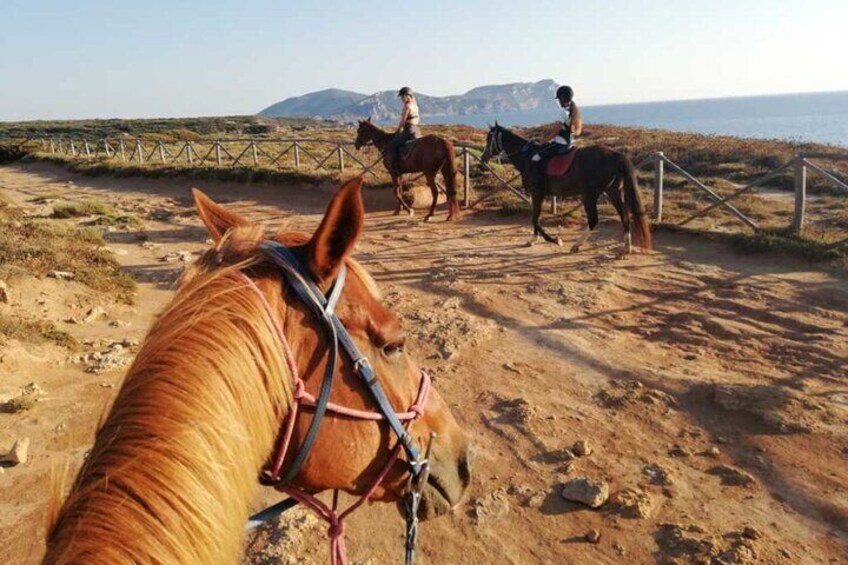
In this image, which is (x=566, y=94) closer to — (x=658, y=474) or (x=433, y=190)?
(x=433, y=190)

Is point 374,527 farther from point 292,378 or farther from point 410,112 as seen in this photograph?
point 410,112

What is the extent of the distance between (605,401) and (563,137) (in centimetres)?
607

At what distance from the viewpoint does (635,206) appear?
8703mm

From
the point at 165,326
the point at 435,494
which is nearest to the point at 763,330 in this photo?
the point at 435,494

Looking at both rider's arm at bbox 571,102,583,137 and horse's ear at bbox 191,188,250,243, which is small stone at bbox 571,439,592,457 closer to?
horse's ear at bbox 191,188,250,243

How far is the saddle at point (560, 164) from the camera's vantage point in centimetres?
952

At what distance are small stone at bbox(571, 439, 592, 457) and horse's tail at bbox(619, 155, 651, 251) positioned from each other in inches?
209

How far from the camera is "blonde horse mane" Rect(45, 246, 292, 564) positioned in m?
1.19

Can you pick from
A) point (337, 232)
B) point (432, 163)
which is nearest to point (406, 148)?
point (432, 163)

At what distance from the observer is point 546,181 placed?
10016mm

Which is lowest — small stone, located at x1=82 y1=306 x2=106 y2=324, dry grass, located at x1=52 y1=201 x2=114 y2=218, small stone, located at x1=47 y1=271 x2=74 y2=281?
small stone, located at x1=82 y1=306 x2=106 y2=324

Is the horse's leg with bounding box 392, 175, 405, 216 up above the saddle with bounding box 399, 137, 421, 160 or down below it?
below

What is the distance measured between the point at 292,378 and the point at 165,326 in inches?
13.5

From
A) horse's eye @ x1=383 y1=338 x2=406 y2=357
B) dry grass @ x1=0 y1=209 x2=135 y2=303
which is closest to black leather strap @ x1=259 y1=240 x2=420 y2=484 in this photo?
horse's eye @ x1=383 y1=338 x2=406 y2=357
